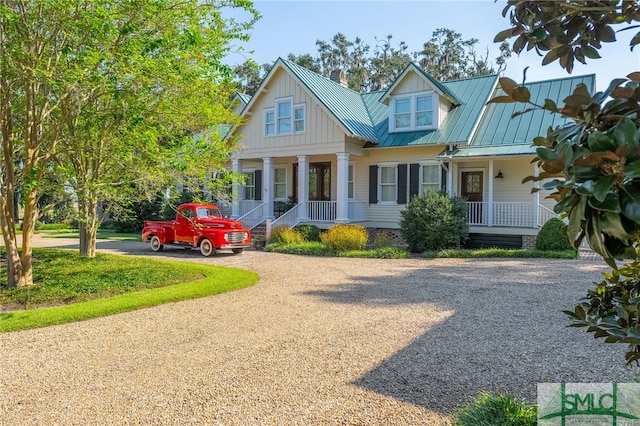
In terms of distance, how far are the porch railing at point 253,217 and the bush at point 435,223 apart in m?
7.22

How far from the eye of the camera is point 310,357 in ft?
16.4

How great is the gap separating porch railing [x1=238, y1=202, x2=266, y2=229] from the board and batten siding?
2.57 metres

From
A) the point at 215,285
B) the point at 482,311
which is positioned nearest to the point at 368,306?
the point at 482,311

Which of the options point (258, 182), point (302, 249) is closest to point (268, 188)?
point (258, 182)

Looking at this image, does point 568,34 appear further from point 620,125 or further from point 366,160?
point 366,160

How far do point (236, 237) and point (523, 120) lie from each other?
40.2ft

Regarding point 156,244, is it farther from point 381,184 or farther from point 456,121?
point 456,121

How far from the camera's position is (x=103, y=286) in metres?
A: 8.55

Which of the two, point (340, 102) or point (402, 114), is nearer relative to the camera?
point (402, 114)

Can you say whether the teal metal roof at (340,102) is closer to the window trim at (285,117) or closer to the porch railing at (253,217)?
the window trim at (285,117)

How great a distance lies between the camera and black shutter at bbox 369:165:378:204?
1928 centimetres

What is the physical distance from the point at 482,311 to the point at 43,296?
7.62 m

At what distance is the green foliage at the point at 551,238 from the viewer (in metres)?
14.5

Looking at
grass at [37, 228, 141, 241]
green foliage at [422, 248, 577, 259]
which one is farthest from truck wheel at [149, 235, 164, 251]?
green foliage at [422, 248, 577, 259]
